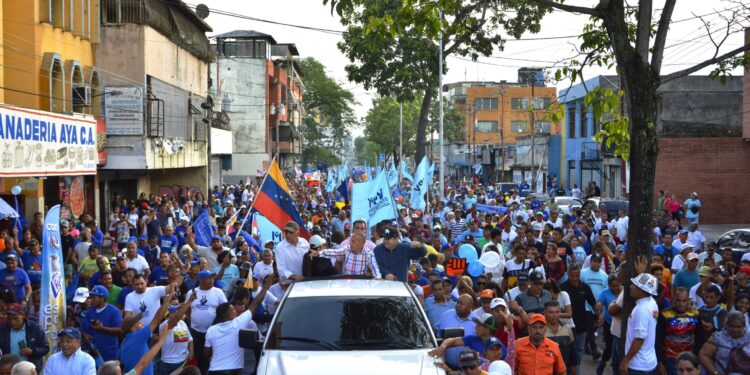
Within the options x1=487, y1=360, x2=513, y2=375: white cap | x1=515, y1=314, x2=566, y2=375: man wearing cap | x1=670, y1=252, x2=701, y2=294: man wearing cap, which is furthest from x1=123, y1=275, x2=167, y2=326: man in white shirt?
x1=670, y1=252, x2=701, y2=294: man wearing cap

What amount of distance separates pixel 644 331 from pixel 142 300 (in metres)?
5.42

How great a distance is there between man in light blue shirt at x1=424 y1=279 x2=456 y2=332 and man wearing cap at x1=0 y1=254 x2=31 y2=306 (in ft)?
18.0

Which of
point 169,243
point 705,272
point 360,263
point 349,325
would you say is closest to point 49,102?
point 169,243

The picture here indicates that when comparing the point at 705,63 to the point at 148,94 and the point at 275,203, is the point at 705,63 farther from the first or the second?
the point at 148,94

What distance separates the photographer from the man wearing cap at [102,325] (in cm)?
966

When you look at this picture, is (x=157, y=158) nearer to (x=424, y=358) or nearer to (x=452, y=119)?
(x=424, y=358)

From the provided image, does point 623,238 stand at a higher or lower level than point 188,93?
lower

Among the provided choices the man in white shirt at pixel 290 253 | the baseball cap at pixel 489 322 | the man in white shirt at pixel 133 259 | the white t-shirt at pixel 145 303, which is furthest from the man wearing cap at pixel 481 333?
the man in white shirt at pixel 133 259

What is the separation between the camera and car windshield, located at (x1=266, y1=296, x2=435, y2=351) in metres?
7.36

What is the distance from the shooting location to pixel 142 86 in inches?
1141

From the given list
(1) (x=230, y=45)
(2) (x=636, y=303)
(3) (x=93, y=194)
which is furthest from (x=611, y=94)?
(1) (x=230, y=45)

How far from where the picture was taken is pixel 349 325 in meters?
7.54

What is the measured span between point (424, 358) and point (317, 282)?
1.70 metres

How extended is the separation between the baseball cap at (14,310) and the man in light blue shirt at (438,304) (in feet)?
14.5
